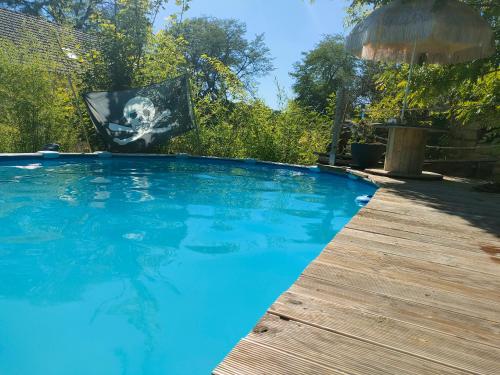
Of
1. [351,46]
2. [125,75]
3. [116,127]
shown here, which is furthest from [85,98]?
[351,46]

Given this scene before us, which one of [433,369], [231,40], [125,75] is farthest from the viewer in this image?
[231,40]

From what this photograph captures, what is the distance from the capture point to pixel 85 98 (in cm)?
722

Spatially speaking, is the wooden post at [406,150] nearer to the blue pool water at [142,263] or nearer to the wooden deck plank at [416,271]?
the blue pool water at [142,263]

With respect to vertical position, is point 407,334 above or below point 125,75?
below

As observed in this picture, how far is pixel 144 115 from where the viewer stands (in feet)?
25.3

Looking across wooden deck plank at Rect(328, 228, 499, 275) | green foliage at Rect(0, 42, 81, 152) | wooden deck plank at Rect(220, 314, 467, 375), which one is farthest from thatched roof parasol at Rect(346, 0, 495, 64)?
green foliage at Rect(0, 42, 81, 152)

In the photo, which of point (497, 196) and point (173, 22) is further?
point (173, 22)

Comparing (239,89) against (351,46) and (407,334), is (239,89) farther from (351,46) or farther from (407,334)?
(407,334)

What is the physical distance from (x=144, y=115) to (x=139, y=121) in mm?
171

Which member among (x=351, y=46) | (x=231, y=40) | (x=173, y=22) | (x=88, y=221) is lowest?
(x=88, y=221)

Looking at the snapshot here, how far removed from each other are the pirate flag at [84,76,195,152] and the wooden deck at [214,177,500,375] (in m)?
6.20

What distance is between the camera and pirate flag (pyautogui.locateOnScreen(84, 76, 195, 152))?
751cm

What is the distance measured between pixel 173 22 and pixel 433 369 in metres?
9.48

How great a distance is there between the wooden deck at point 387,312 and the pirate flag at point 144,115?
244 inches
